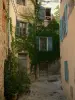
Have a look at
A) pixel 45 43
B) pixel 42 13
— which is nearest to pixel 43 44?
pixel 45 43

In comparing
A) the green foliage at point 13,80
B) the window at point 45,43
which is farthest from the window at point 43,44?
the green foliage at point 13,80

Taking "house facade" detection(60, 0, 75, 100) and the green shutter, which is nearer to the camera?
"house facade" detection(60, 0, 75, 100)

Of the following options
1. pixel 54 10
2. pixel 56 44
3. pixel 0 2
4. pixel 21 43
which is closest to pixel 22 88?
pixel 0 2

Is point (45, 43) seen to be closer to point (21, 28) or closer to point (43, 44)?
point (43, 44)

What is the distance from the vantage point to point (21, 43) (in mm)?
23531

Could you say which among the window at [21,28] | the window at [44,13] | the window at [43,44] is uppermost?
the window at [44,13]

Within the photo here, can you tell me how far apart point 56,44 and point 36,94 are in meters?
11.3

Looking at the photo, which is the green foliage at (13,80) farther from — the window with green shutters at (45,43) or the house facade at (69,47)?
the window with green shutters at (45,43)

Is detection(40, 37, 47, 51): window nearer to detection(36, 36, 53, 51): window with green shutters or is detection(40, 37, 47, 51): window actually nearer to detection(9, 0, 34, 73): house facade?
detection(36, 36, 53, 51): window with green shutters

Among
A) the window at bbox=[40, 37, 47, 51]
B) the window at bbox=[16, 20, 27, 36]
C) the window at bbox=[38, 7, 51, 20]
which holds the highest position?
the window at bbox=[38, 7, 51, 20]

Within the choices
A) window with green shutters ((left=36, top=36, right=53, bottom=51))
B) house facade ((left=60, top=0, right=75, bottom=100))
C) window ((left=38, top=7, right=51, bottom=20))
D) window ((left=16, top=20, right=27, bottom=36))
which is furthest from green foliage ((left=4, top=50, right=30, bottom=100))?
window ((left=38, top=7, right=51, bottom=20))

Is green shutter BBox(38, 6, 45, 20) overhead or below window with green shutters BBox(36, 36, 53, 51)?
overhead

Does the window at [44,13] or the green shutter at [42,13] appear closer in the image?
the green shutter at [42,13]

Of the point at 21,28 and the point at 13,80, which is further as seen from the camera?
the point at 21,28
